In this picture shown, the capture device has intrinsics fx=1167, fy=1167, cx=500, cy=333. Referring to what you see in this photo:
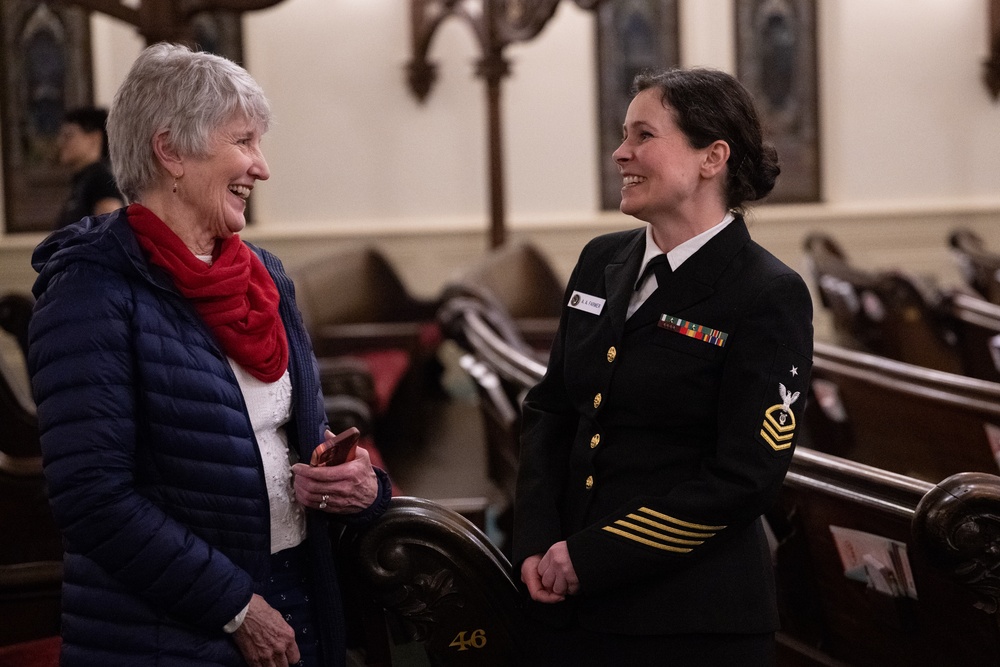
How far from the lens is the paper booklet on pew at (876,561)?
5.72 feet

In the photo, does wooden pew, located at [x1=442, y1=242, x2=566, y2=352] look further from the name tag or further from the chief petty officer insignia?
the chief petty officer insignia

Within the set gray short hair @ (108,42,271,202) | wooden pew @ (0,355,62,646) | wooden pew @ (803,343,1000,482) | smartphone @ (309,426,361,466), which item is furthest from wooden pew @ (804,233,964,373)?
gray short hair @ (108,42,271,202)

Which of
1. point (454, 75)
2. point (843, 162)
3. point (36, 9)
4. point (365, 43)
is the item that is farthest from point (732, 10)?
point (36, 9)

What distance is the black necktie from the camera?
5.16ft

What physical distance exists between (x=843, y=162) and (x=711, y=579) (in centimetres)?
692

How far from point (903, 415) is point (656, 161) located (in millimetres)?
1641

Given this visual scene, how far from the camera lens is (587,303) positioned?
1.65 m

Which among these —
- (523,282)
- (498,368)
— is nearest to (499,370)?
(498,368)

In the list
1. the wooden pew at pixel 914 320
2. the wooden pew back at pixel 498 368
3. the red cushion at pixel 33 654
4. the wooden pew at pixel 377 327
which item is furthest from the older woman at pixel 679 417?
the wooden pew at pixel 377 327

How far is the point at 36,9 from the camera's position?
710 centimetres

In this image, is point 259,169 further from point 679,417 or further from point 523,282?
point 523,282

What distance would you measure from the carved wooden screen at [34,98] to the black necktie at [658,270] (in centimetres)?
625

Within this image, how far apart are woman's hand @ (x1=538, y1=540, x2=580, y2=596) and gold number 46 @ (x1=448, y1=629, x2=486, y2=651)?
17cm

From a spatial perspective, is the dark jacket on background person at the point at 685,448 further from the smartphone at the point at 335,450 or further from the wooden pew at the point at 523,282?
the wooden pew at the point at 523,282
